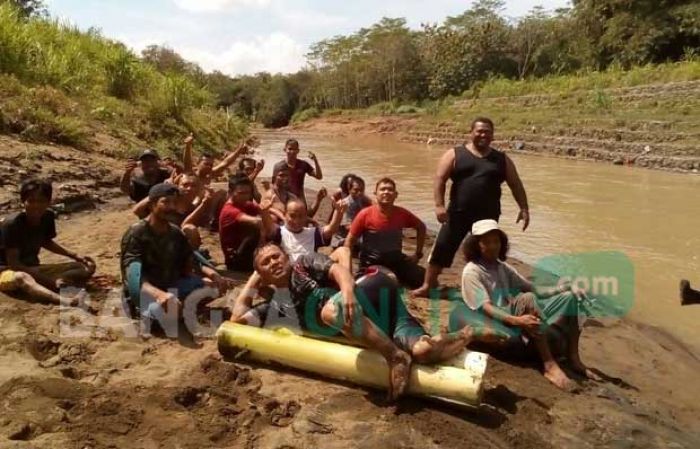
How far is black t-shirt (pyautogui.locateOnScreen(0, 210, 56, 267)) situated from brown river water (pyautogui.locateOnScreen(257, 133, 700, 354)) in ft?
17.6

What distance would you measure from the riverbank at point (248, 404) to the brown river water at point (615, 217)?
173 cm

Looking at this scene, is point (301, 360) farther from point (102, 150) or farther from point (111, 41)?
point (111, 41)

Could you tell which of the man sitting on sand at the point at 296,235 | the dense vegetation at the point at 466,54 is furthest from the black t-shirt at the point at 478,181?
the dense vegetation at the point at 466,54

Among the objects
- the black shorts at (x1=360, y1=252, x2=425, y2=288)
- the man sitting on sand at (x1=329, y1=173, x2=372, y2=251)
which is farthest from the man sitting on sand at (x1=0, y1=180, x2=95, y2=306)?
→ the man sitting on sand at (x1=329, y1=173, x2=372, y2=251)

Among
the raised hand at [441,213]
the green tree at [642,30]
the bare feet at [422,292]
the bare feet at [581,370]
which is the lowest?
the bare feet at [581,370]

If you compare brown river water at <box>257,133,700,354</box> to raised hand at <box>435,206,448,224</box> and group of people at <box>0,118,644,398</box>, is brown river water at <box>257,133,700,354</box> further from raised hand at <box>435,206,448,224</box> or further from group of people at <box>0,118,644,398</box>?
raised hand at <box>435,206,448,224</box>

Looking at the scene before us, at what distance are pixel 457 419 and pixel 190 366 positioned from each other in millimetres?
1735

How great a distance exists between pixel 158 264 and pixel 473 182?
2.66 m

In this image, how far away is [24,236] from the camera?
503 cm

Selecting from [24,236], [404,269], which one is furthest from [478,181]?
[24,236]

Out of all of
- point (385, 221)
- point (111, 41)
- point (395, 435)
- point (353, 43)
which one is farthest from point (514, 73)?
point (395, 435)

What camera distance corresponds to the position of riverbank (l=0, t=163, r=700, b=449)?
322 centimetres

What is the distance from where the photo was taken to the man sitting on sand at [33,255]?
4.80 m

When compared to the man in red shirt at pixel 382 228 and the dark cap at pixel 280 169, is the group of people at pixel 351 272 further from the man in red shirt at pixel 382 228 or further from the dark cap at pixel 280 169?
the dark cap at pixel 280 169
